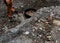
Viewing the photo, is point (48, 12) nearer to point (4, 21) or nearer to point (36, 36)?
point (36, 36)

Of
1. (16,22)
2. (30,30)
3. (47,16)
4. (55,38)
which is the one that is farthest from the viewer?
(16,22)

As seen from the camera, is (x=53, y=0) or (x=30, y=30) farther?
(x=53, y=0)

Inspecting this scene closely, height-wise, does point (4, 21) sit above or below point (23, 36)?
below

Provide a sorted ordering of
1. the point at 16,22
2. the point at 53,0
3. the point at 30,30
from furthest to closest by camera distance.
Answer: the point at 53,0 → the point at 16,22 → the point at 30,30

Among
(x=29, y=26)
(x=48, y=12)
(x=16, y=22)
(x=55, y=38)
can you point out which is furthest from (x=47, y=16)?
(x=16, y=22)

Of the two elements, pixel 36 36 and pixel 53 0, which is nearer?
pixel 36 36

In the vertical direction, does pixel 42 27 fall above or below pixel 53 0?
above

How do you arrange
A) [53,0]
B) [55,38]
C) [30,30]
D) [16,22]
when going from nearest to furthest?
1. [55,38]
2. [30,30]
3. [16,22]
4. [53,0]

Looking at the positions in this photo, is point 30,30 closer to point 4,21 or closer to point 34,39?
point 34,39

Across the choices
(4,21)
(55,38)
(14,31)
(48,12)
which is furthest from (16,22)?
(55,38)

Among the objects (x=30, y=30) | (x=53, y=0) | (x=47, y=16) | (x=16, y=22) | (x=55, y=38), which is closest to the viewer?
(x=55, y=38)
